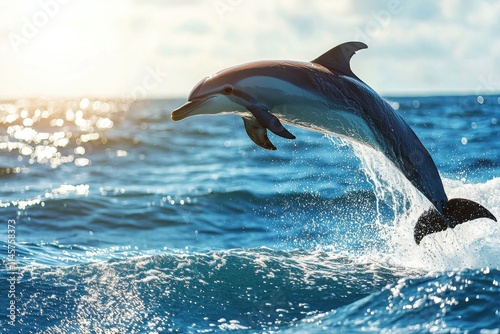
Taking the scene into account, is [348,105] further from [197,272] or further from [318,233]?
[318,233]

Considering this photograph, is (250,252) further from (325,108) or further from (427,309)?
(427,309)

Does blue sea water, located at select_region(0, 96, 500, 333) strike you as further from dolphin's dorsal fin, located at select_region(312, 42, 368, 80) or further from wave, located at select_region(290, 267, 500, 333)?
dolphin's dorsal fin, located at select_region(312, 42, 368, 80)

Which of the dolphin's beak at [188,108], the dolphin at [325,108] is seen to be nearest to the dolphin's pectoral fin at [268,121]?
the dolphin at [325,108]

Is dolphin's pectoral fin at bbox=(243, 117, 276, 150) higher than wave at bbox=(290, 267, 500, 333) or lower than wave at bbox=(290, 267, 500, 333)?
higher

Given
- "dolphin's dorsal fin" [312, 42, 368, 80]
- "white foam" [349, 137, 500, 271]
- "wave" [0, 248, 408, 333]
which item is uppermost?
"dolphin's dorsal fin" [312, 42, 368, 80]

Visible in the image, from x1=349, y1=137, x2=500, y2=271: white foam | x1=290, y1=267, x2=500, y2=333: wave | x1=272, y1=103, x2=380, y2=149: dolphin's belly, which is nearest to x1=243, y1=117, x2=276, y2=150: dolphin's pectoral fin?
x1=272, y1=103, x2=380, y2=149: dolphin's belly

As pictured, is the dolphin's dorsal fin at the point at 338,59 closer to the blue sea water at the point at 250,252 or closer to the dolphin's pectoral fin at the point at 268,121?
the dolphin's pectoral fin at the point at 268,121

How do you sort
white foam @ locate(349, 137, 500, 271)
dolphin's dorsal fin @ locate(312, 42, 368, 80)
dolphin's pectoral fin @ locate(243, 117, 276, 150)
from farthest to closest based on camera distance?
white foam @ locate(349, 137, 500, 271) < dolphin's dorsal fin @ locate(312, 42, 368, 80) < dolphin's pectoral fin @ locate(243, 117, 276, 150)

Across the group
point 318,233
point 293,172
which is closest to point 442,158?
point 293,172

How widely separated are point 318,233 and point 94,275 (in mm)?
4295

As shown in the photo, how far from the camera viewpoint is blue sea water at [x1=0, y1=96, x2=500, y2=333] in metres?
6.69

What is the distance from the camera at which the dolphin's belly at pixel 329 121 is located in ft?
23.9

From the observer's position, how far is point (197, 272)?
8.66 metres

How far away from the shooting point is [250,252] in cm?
966
